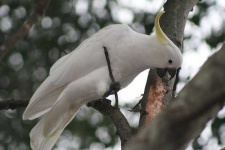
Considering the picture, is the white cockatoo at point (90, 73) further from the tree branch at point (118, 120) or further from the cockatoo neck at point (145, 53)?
the tree branch at point (118, 120)

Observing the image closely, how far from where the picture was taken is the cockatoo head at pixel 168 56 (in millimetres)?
2100

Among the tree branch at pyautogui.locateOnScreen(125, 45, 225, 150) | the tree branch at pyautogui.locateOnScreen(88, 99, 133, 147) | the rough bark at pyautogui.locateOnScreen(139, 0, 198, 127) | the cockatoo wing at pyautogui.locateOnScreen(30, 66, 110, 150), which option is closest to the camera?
the tree branch at pyautogui.locateOnScreen(125, 45, 225, 150)

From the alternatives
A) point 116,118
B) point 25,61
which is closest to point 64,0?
point 25,61

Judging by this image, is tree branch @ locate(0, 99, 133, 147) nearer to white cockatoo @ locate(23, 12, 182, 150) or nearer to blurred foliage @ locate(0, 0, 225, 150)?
white cockatoo @ locate(23, 12, 182, 150)

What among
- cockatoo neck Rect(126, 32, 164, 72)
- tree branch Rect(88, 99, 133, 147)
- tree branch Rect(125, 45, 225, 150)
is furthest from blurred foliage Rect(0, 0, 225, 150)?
tree branch Rect(125, 45, 225, 150)

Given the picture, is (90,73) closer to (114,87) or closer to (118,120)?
(114,87)

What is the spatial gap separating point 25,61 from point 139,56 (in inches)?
79.3

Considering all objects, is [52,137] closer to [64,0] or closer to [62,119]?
[62,119]


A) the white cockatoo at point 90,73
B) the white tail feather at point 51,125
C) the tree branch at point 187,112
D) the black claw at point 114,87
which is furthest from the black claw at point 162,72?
the tree branch at point 187,112

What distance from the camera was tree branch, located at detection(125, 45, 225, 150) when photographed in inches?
27.4

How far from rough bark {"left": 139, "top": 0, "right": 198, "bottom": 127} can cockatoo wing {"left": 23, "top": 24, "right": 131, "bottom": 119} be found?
216mm

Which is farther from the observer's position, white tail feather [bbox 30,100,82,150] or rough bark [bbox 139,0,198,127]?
white tail feather [bbox 30,100,82,150]

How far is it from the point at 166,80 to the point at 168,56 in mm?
111

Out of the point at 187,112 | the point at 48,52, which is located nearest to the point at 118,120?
the point at 187,112
